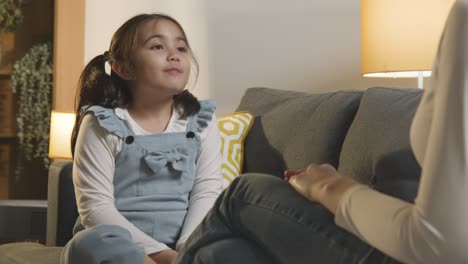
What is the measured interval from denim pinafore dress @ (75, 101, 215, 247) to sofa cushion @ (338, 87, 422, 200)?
0.40 m

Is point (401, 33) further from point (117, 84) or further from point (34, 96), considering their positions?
point (34, 96)

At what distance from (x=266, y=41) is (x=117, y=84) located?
110cm

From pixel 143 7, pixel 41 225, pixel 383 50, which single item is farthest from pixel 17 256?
pixel 143 7

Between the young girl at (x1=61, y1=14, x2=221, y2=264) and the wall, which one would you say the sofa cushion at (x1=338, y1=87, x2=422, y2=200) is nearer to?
the young girl at (x1=61, y1=14, x2=221, y2=264)

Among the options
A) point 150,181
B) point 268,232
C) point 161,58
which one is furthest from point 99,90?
point 268,232

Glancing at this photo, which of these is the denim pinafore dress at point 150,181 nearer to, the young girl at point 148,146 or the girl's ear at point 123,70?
the young girl at point 148,146

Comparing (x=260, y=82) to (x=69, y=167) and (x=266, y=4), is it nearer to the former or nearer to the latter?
(x=266, y=4)

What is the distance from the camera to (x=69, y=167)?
2184mm

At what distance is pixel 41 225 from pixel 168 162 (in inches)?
35.0

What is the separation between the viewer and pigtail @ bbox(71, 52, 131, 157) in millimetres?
2037

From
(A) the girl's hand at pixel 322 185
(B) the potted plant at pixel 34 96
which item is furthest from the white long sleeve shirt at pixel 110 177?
(B) the potted plant at pixel 34 96

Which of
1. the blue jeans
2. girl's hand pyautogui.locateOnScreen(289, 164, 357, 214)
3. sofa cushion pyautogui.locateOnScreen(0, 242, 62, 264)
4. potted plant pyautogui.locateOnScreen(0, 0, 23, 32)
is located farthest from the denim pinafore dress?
potted plant pyautogui.locateOnScreen(0, 0, 23, 32)

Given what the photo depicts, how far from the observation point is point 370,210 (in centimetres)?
98

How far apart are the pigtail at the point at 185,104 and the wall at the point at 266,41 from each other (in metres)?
0.92
